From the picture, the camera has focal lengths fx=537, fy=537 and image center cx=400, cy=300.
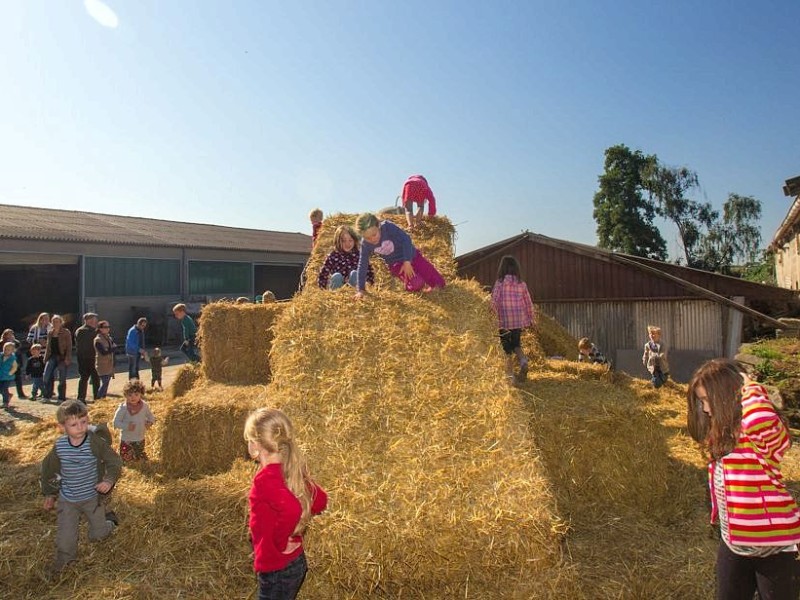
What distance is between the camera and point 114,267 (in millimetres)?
24938

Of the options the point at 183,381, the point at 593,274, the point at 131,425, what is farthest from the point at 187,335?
the point at 593,274

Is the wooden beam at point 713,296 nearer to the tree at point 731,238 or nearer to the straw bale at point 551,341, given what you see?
the straw bale at point 551,341

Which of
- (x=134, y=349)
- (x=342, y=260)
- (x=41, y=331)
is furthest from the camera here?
(x=41, y=331)

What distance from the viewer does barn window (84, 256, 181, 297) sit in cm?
2403

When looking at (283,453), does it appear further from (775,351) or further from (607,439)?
(775,351)

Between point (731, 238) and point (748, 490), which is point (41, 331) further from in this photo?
point (731, 238)

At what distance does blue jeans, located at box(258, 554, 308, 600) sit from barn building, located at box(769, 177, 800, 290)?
14675 mm

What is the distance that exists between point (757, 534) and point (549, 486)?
1.19 meters

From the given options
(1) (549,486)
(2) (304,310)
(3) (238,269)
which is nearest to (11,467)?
(2) (304,310)

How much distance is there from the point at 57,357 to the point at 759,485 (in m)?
12.8

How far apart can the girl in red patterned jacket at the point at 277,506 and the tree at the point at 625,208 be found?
127 ft

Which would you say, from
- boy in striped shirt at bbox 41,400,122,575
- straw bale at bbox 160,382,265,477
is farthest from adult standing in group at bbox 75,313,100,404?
boy in striped shirt at bbox 41,400,122,575

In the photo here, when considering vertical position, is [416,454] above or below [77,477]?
above

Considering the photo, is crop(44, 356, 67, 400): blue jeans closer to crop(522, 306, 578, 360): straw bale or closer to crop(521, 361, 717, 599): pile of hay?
crop(522, 306, 578, 360): straw bale
